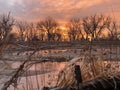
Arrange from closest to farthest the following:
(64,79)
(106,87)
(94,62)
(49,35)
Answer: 1. (106,87)
2. (64,79)
3. (94,62)
4. (49,35)

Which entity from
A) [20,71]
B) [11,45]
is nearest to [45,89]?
[20,71]

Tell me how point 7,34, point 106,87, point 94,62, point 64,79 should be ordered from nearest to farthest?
point 7,34
point 106,87
point 64,79
point 94,62

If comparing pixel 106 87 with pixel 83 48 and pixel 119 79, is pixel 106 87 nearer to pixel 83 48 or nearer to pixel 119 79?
pixel 119 79

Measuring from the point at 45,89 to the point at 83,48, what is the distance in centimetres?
102

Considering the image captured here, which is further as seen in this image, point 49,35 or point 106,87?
point 49,35

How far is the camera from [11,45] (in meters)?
2.55


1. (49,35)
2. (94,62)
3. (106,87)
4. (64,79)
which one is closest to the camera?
(106,87)

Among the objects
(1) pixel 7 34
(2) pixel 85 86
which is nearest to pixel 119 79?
(2) pixel 85 86

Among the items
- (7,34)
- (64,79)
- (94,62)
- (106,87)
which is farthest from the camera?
(94,62)

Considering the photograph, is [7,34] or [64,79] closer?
[7,34]

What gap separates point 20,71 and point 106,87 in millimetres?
719

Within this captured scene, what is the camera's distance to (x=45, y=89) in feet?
9.01

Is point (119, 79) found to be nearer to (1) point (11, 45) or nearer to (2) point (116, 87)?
(2) point (116, 87)

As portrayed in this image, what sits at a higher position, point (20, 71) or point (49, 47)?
point (49, 47)
